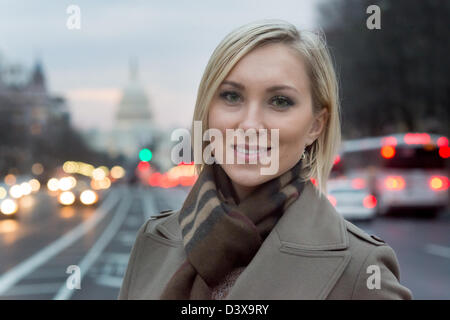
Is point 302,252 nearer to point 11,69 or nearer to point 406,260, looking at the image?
point 406,260

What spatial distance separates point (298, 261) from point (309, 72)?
18.3 inches

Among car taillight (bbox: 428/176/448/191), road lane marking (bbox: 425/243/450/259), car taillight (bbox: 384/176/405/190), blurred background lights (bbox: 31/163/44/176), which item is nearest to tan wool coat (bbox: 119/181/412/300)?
road lane marking (bbox: 425/243/450/259)

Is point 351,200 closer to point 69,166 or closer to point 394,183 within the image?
point 394,183

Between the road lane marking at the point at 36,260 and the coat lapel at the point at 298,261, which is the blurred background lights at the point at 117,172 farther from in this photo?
the coat lapel at the point at 298,261

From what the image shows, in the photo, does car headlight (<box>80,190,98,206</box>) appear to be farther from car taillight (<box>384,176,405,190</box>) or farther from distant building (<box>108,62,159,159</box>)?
distant building (<box>108,62,159,159</box>)

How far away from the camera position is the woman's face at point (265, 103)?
172cm

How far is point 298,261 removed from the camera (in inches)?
65.9

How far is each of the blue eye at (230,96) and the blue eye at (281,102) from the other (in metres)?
0.09

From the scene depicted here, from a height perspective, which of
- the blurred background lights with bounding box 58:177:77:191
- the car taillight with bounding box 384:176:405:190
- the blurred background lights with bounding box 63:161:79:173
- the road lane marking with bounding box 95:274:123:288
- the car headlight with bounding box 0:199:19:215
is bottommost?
the blurred background lights with bounding box 63:161:79:173

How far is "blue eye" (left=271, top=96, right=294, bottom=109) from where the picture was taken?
5.74 ft

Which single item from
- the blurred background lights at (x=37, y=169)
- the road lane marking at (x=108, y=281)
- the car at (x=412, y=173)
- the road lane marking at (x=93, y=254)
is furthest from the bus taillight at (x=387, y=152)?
the blurred background lights at (x=37, y=169)

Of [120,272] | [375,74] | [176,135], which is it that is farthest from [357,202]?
[176,135]

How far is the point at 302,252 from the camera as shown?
168 cm

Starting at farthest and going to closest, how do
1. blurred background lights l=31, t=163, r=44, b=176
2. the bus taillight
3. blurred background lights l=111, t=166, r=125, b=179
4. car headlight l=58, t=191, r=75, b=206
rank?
blurred background lights l=111, t=166, r=125, b=179 < blurred background lights l=31, t=163, r=44, b=176 < car headlight l=58, t=191, r=75, b=206 < the bus taillight
